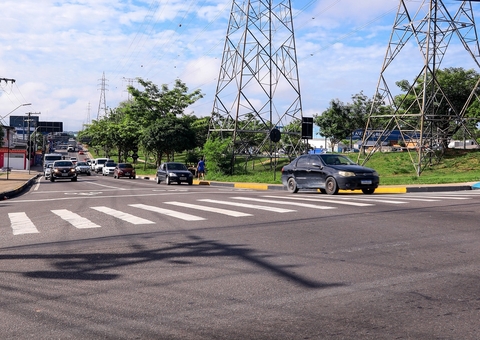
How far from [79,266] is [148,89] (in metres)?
58.5

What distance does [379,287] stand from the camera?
5.98 metres

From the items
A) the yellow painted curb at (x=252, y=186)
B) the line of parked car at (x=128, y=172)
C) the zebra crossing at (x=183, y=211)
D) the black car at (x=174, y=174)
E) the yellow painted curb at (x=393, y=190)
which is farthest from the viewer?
the line of parked car at (x=128, y=172)

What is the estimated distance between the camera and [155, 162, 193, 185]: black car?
3481 cm

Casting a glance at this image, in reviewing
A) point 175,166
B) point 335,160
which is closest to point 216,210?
point 335,160

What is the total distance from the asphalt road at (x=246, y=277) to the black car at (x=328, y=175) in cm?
669

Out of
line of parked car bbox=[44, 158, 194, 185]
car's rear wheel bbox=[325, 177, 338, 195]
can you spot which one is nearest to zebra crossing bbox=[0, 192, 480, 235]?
car's rear wheel bbox=[325, 177, 338, 195]

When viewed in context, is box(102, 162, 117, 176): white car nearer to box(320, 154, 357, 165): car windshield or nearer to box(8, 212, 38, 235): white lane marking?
box(320, 154, 357, 165): car windshield

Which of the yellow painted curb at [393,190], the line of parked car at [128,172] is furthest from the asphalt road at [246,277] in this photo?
the line of parked car at [128,172]

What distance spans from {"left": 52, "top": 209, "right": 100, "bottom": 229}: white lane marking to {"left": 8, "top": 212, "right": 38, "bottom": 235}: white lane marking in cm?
81

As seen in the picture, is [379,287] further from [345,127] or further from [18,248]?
[345,127]

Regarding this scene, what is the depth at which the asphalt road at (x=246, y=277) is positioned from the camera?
4.78m

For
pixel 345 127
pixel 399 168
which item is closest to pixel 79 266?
pixel 399 168

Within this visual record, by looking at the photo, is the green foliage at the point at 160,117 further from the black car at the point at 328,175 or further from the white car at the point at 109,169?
the black car at the point at 328,175

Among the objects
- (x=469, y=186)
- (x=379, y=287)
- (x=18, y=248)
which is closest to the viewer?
(x=379, y=287)
